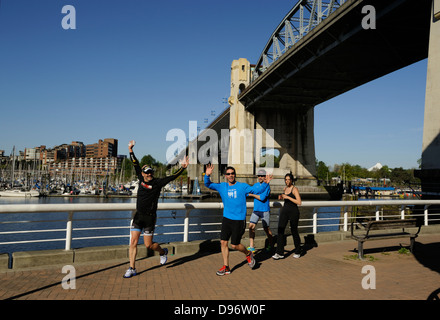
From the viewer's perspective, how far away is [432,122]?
48.4 ft

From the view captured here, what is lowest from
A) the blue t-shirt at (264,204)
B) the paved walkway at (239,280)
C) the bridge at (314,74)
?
the paved walkway at (239,280)

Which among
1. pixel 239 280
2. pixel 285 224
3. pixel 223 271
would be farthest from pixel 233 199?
pixel 285 224

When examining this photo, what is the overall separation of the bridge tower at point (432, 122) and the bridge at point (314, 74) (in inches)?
1.6

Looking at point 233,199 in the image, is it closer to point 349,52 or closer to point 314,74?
point 349,52

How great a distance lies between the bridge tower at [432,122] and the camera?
45.8ft

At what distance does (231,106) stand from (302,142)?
13933 mm

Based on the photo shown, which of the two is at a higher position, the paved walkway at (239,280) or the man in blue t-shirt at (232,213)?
the man in blue t-shirt at (232,213)

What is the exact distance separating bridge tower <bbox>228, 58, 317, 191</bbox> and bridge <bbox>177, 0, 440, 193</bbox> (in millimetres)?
170

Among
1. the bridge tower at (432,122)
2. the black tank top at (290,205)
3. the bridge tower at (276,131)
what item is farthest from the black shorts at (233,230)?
the bridge tower at (276,131)

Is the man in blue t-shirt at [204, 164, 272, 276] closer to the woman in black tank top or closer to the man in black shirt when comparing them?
the man in black shirt

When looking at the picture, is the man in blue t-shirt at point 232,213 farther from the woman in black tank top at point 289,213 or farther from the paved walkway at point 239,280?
the woman in black tank top at point 289,213

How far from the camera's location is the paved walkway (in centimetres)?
488

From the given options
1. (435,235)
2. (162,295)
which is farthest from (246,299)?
(435,235)

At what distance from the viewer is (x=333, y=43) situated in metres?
29.6
